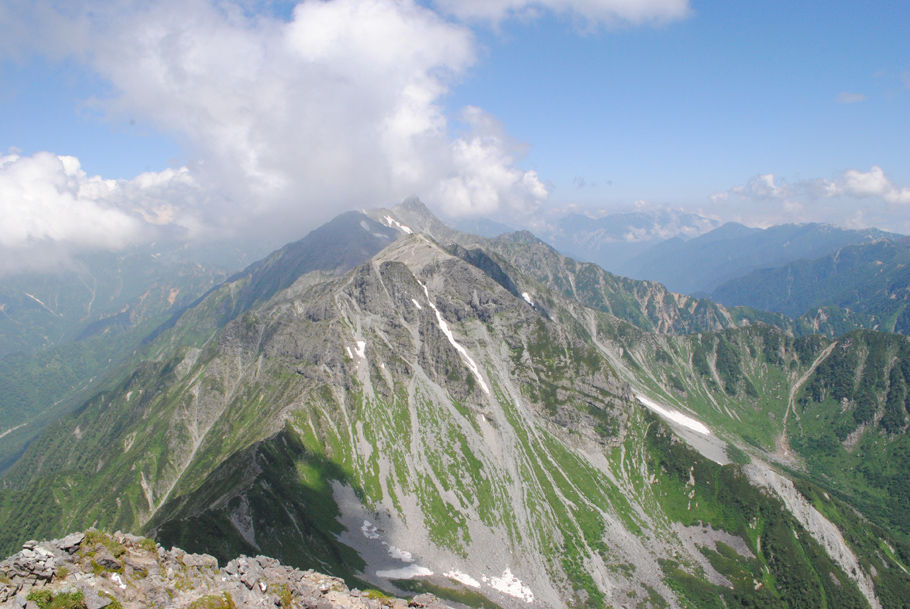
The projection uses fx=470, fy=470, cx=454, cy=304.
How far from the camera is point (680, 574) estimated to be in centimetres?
19038

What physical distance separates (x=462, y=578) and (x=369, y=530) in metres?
39.4

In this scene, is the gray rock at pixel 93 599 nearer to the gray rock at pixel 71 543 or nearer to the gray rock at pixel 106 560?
the gray rock at pixel 106 560

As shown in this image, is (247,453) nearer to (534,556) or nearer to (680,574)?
(534,556)

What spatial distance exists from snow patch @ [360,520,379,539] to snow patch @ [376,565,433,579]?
66.8 feet

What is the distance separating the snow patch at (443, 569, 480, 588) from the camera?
167125mm

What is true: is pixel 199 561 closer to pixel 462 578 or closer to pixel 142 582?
pixel 142 582

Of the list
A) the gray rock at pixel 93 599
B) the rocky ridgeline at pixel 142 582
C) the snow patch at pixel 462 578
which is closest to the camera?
the rocky ridgeline at pixel 142 582

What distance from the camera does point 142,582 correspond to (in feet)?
137

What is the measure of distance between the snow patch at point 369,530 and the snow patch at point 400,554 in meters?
8.69

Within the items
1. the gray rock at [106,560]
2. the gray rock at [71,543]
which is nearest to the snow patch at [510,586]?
the gray rock at [106,560]

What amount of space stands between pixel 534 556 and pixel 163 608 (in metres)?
178

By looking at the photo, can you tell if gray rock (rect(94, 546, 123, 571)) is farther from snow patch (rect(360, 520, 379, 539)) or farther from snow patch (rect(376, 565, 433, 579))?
snow patch (rect(360, 520, 379, 539))

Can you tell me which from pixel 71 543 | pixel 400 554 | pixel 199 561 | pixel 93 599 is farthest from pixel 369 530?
pixel 93 599

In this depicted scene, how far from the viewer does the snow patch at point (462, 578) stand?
16712 centimetres
